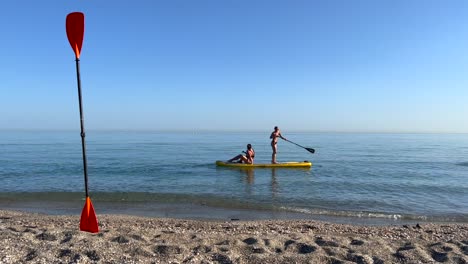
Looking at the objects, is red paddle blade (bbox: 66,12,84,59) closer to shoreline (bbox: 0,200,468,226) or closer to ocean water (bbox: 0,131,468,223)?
shoreline (bbox: 0,200,468,226)

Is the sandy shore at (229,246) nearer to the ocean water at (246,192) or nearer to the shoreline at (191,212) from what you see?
the shoreline at (191,212)

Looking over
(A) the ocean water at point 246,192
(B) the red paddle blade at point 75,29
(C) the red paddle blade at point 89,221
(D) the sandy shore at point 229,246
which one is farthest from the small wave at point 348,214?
(B) the red paddle blade at point 75,29

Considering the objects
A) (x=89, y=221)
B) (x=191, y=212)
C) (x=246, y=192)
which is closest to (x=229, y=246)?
(x=89, y=221)

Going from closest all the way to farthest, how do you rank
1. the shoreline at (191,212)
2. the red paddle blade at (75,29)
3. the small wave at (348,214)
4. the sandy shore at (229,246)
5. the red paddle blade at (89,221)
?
the red paddle blade at (75,29) < the sandy shore at (229,246) < the red paddle blade at (89,221) < the shoreline at (191,212) < the small wave at (348,214)

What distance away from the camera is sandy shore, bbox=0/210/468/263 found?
195 inches

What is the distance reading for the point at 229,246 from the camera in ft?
18.3

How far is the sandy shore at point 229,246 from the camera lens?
4.94 m

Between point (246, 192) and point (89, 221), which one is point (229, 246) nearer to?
point (89, 221)

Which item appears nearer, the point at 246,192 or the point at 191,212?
the point at 191,212

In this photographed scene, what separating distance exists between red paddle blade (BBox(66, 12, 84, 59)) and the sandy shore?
9.48ft

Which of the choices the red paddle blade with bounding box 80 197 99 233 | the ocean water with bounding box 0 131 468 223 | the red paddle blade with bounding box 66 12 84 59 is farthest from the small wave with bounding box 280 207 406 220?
the red paddle blade with bounding box 66 12 84 59

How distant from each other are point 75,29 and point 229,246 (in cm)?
399

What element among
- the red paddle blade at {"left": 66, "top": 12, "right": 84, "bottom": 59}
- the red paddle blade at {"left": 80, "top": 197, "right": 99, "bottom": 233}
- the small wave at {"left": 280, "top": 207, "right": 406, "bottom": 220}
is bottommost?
the small wave at {"left": 280, "top": 207, "right": 406, "bottom": 220}

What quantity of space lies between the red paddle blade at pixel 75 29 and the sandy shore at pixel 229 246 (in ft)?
9.48
